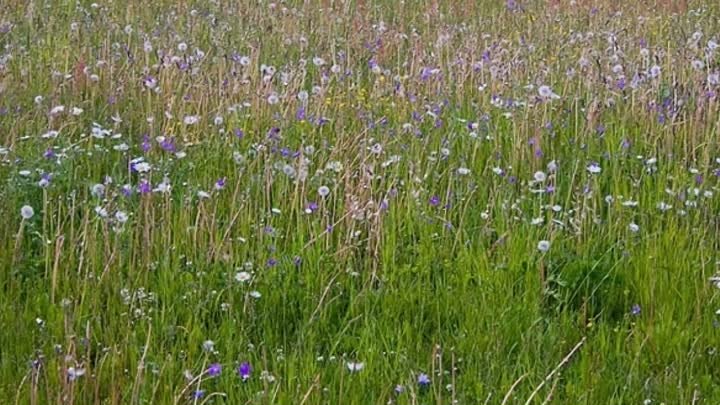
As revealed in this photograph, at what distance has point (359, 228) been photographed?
3578 mm

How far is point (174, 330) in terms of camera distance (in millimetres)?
2826

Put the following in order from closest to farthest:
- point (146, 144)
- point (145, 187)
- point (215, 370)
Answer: point (215, 370) < point (145, 187) < point (146, 144)

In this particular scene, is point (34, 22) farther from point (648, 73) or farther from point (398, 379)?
point (398, 379)

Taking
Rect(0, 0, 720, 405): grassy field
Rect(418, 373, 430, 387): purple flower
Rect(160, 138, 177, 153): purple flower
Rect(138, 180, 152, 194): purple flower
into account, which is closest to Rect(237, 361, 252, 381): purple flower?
Rect(0, 0, 720, 405): grassy field

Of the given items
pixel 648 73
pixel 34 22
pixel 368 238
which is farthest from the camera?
pixel 34 22

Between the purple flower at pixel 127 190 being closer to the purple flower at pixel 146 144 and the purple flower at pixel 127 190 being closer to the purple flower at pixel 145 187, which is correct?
the purple flower at pixel 145 187

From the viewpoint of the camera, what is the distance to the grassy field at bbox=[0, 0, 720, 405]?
2.68 meters

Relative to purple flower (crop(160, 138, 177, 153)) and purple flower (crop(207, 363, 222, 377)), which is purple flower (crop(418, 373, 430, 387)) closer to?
purple flower (crop(207, 363, 222, 377))

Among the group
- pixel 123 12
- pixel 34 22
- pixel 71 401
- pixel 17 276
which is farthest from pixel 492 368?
pixel 123 12

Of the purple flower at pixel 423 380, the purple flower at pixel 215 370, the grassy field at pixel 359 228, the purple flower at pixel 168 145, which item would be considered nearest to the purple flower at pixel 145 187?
the grassy field at pixel 359 228

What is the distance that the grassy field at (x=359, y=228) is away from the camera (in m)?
2.68

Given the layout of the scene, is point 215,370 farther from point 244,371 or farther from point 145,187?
point 145,187

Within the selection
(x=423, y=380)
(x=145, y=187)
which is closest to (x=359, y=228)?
(x=145, y=187)

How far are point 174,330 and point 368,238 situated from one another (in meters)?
0.86
